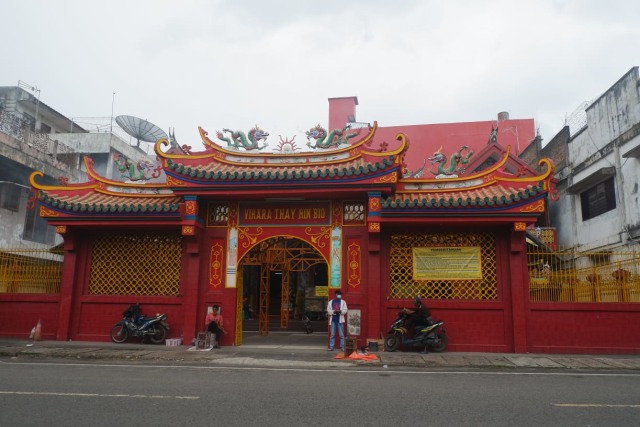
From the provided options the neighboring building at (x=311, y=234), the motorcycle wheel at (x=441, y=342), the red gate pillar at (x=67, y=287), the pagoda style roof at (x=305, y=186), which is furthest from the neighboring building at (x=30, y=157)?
the motorcycle wheel at (x=441, y=342)

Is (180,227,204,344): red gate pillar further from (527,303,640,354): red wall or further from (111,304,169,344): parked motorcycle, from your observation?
(527,303,640,354): red wall

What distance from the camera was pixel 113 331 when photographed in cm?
1427

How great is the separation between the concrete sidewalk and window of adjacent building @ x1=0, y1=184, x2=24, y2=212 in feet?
35.7

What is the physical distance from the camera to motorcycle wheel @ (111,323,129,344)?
14.1 meters

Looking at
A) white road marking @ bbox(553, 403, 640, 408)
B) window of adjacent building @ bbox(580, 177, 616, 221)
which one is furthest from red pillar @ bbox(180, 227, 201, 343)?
window of adjacent building @ bbox(580, 177, 616, 221)

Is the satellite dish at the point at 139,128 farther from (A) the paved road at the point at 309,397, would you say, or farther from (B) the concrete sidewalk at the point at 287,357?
(A) the paved road at the point at 309,397

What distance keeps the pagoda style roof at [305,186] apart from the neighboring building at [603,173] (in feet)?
11.9

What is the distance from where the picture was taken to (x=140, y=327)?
13906mm

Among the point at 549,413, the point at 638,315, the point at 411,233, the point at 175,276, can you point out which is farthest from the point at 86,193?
the point at 638,315

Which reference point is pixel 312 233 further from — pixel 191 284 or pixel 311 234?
pixel 191 284

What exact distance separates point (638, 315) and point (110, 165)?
29570 mm

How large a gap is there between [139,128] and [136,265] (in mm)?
16414

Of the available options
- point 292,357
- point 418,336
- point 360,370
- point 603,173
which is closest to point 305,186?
point 292,357

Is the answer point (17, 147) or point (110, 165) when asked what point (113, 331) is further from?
point (110, 165)
